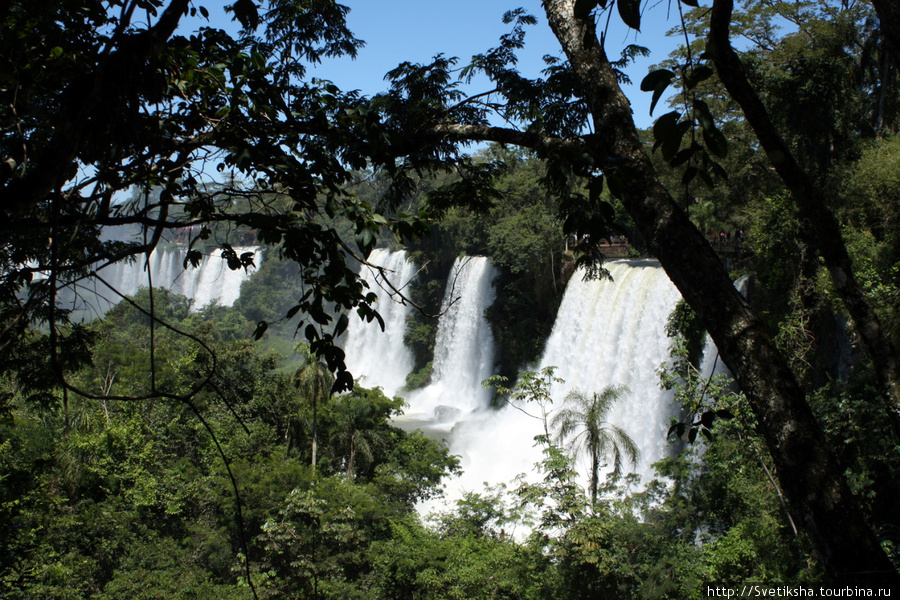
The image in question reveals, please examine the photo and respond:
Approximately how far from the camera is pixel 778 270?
10.2 m

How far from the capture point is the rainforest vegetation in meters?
1.40

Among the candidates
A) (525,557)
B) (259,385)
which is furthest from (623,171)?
(259,385)

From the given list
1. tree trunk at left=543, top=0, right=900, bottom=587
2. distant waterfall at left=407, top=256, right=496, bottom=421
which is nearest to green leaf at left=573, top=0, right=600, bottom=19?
tree trunk at left=543, top=0, right=900, bottom=587

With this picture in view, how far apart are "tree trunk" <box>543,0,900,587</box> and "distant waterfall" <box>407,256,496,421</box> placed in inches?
744

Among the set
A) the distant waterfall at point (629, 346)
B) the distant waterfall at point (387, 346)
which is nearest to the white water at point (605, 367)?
the distant waterfall at point (629, 346)

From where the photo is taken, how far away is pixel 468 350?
856 inches

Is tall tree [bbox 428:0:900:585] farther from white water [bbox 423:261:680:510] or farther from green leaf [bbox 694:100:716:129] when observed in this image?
white water [bbox 423:261:680:510]

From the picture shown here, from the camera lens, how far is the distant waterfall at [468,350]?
21.1 m

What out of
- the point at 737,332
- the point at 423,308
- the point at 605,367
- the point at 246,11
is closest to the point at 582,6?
the point at 737,332

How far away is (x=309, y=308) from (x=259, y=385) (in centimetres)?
1469

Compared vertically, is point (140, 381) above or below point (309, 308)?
above

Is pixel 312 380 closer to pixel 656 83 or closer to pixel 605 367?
pixel 605 367

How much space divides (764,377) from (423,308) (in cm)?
807

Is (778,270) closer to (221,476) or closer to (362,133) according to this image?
(362,133)
